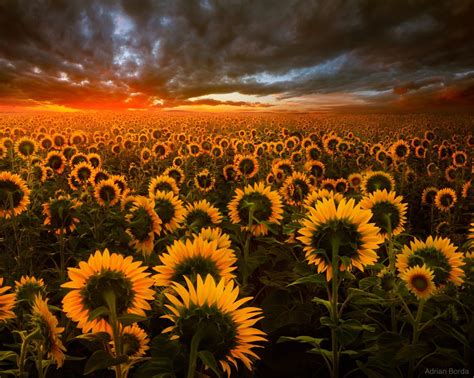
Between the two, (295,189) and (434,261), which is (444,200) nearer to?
(295,189)

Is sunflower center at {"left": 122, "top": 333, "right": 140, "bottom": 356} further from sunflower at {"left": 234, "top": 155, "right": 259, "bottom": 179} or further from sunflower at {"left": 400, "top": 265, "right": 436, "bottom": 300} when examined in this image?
sunflower at {"left": 234, "top": 155, "right": 259, "bottom": 179}

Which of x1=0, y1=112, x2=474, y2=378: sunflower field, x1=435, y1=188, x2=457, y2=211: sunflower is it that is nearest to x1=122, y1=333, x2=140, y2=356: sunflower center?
x1=0, y1=112, x2=474, y2=378: sunflower field

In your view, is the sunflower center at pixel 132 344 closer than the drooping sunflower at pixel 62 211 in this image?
Yes

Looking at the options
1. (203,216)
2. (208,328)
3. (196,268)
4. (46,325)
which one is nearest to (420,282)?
(196,268)

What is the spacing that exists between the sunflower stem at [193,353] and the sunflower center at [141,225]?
149 cm

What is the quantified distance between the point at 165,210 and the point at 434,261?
1.83 meters

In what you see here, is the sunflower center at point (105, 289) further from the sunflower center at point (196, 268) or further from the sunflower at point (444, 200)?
the sunflower at point (444, 200)

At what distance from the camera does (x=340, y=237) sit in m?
1.63

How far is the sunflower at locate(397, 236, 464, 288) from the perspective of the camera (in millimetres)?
1899

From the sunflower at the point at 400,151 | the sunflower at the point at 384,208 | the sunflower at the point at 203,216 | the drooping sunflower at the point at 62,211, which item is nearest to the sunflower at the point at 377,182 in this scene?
the sunflower at the point at 384,208

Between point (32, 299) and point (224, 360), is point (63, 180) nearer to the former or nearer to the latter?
point (32, 299)

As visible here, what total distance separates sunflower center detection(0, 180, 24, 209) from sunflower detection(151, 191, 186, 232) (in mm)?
1704

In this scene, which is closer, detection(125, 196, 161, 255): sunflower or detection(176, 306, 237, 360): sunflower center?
detection(176, 306, 237, 360): sunflower center

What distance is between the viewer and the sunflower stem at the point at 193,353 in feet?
3.07
